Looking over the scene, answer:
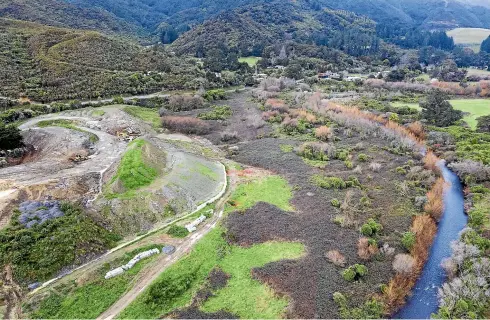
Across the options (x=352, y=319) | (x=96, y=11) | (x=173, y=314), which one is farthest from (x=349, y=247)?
(x=96, y=11)

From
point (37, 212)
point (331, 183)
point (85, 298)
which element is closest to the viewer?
point (85, 298)

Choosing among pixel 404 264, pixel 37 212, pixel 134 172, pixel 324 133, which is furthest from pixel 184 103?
pixel 404 264

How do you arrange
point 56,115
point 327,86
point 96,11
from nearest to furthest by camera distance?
point 56,115 → point 327,86 → point 96,11

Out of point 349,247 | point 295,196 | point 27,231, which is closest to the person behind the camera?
point 27,231

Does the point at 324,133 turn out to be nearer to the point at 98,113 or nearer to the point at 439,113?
the point at 439,113

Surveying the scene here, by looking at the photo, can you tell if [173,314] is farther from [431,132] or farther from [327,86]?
[327,86]

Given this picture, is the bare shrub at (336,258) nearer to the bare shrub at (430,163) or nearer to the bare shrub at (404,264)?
the bare shrub at (404,264)
